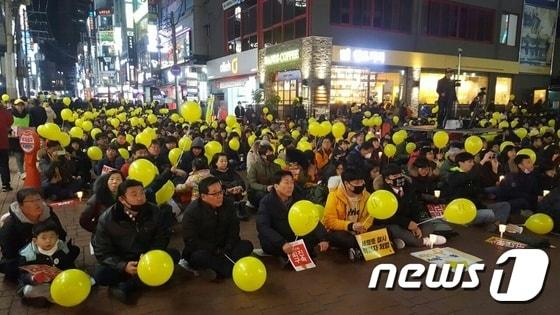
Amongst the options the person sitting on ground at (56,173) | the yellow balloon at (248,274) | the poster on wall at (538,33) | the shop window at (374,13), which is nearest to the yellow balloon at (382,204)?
the yellow balloon at (248,274)

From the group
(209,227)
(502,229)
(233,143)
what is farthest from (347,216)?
(233,143)

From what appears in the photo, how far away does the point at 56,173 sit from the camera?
25.7 feet

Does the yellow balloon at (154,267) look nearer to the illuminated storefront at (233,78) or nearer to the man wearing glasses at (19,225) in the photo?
the man wearing glasses at (19,225)

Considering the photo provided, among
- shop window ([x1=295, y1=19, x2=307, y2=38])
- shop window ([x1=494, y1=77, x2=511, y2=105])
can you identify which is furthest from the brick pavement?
shop window ([x1=494, y1=77, x2=511, y2=105])

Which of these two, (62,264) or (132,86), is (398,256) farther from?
(132,86)

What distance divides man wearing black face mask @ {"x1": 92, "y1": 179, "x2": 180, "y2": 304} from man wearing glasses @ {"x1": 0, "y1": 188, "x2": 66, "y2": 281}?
57cm

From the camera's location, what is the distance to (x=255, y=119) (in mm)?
19031

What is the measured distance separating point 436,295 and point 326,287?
43.1 inches

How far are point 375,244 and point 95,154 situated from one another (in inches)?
245

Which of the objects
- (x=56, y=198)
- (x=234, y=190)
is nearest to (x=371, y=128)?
(x=234, y=190)

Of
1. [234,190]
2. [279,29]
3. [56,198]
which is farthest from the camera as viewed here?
[279,29]

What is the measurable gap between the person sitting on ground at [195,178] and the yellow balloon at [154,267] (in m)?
2.56

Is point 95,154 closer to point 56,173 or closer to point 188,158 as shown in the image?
point 56,173

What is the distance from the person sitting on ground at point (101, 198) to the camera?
4867 mm
